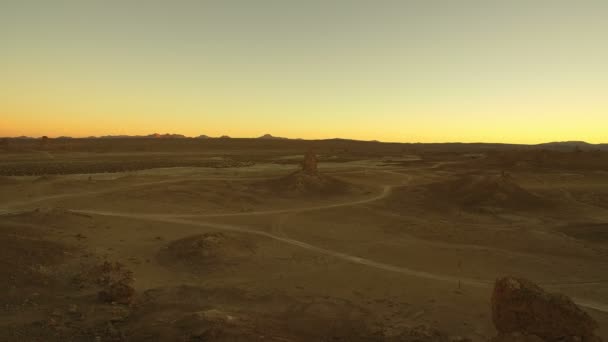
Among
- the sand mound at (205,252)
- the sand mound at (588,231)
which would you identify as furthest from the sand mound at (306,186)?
the sand mound at (588,231)

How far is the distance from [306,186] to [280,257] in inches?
585

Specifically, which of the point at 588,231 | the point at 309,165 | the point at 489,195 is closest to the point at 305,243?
the point at 588,231

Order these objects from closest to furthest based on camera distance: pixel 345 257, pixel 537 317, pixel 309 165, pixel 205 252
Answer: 1. pixel 537 317
2. pixel 205 252
3. pixel 345 257
4. pixel 309 165

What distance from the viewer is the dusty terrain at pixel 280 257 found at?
1016 cm

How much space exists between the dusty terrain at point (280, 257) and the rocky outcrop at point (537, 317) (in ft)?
5.89

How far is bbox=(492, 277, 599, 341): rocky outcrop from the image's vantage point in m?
8.44

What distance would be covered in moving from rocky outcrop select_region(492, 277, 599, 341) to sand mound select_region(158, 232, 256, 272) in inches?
368

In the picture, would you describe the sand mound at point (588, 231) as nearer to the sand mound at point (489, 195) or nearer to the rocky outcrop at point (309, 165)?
the sand mound at point (489, 195)

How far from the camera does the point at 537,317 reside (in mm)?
8602

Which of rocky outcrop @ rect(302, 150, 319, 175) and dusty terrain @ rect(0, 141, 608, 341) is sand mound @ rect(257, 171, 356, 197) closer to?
dusty terrain @ rect(0, 141, 608, 341)

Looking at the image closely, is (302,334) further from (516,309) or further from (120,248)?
(120,248)

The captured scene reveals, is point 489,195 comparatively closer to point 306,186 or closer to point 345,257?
point 306,186

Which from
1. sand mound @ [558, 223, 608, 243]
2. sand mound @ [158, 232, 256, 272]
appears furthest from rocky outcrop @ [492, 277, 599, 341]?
sand mound @ [558, 223, 608, 243]

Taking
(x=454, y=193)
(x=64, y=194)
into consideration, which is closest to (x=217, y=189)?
(x=64, y=194)
